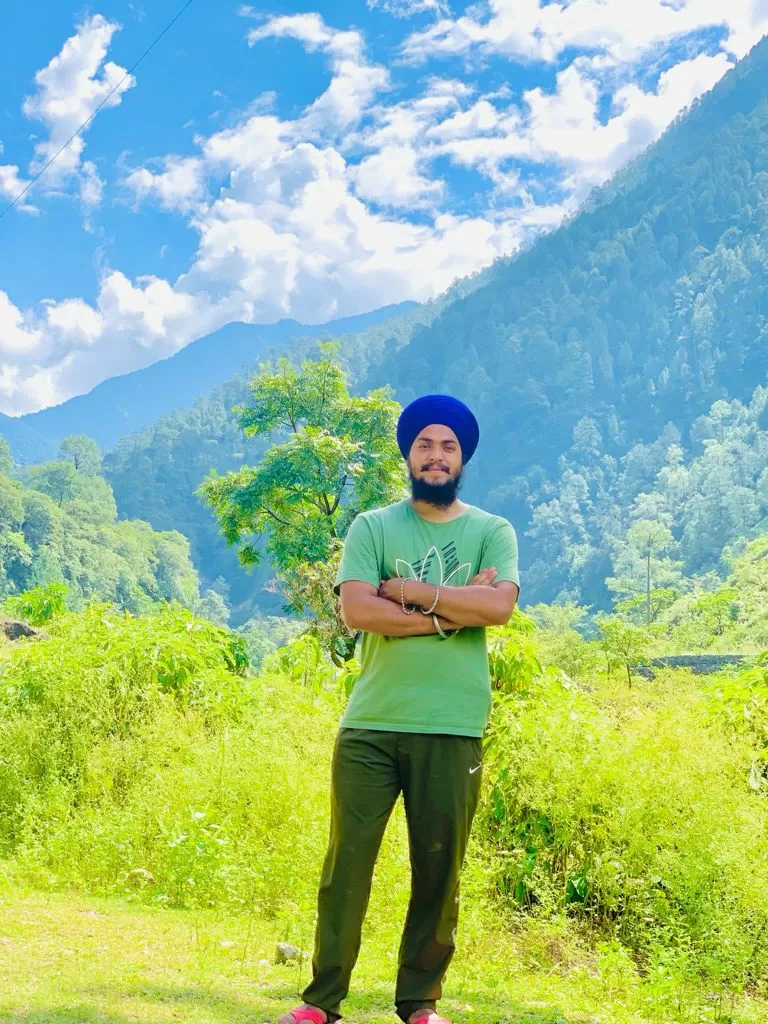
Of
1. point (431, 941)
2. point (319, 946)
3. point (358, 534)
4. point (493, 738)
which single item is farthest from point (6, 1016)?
point (493, 738)

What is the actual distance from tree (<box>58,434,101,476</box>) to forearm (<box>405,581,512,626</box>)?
107169 millimetres

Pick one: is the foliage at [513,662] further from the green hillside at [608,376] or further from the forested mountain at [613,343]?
the forested mountain at [613,343]

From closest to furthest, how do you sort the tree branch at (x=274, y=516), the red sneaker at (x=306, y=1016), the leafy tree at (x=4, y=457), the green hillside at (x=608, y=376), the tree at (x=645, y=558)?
1. the red sneaker at (x=306, y=1016)
2. the tree branch at (x=274, y=516)
3. the tree at (x=645, y=558)
4. the leafy tree at (x=4, y=457)
5. the green hillside at (x=608, y=376)

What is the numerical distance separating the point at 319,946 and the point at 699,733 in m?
2.52

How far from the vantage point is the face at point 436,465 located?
277 cm

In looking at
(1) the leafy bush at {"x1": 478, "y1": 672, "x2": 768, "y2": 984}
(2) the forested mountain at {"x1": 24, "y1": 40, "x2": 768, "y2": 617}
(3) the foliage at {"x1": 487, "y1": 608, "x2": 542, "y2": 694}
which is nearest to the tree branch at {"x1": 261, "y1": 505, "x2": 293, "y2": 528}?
(3) the foliage at {"x1": 487, "y1": 608, "x2": 542, "y2": 694}

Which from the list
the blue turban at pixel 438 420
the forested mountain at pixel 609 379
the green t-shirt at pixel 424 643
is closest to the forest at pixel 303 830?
the green t-shirt at pixel 424 643

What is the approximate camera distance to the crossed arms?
2.59 metres

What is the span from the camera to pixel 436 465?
9.15 ft

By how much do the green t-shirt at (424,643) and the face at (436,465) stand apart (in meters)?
0.07

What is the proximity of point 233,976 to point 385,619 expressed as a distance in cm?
154

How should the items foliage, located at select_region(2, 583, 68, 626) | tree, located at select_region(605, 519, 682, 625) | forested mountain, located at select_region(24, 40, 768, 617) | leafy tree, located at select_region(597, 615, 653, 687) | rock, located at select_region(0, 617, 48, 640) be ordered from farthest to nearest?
forested mountain, located at select_region(24, 40, 768, 617) < tree, located at select_region(605, 519, 682, 625) < leafy tree, located at select_region(597, 615, 653, 687) < rock, located at select_region(0, 617, 48, 640) < foliage, located at select_region(2, 583, 68, 626)

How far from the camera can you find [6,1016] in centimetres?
271

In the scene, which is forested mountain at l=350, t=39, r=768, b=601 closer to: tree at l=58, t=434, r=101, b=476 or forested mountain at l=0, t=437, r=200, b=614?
forested mountain at l=0, t=437, r=200, b=614
